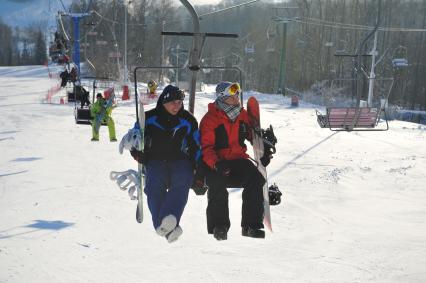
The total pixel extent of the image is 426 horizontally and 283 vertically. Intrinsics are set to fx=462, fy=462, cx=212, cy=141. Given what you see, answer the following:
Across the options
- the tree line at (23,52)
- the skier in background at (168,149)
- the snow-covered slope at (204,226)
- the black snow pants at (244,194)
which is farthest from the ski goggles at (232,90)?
the tree line at (23,52)

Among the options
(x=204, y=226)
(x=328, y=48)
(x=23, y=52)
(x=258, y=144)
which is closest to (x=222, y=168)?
(x=258, y=144)

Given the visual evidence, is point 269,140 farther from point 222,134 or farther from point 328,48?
point 328,48

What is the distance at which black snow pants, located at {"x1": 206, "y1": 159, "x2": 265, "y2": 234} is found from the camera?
4.41 metres

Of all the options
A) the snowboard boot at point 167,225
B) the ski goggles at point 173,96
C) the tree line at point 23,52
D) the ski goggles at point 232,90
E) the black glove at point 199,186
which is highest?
the tree line at point 23,52

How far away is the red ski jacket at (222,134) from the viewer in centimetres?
450

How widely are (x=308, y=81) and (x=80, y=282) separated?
167 ft

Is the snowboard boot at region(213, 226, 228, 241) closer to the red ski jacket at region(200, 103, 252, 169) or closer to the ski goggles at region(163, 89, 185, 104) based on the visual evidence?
the red ski jacket at region(200, 103, 252, 169)

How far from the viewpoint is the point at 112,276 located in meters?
6.98

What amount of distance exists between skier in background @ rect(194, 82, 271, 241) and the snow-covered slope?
299 cm

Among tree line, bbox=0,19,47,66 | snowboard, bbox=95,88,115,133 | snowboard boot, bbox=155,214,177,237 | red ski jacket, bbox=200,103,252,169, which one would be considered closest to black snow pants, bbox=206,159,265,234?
red ski jacket, bbox=200,103,252,169

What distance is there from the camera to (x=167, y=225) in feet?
13.5

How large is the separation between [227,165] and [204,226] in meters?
4.68

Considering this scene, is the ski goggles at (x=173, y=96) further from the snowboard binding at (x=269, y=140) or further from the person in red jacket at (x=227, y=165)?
the snowboard binding at (x=269, y=140)

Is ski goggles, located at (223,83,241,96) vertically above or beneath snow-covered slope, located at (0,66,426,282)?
above
